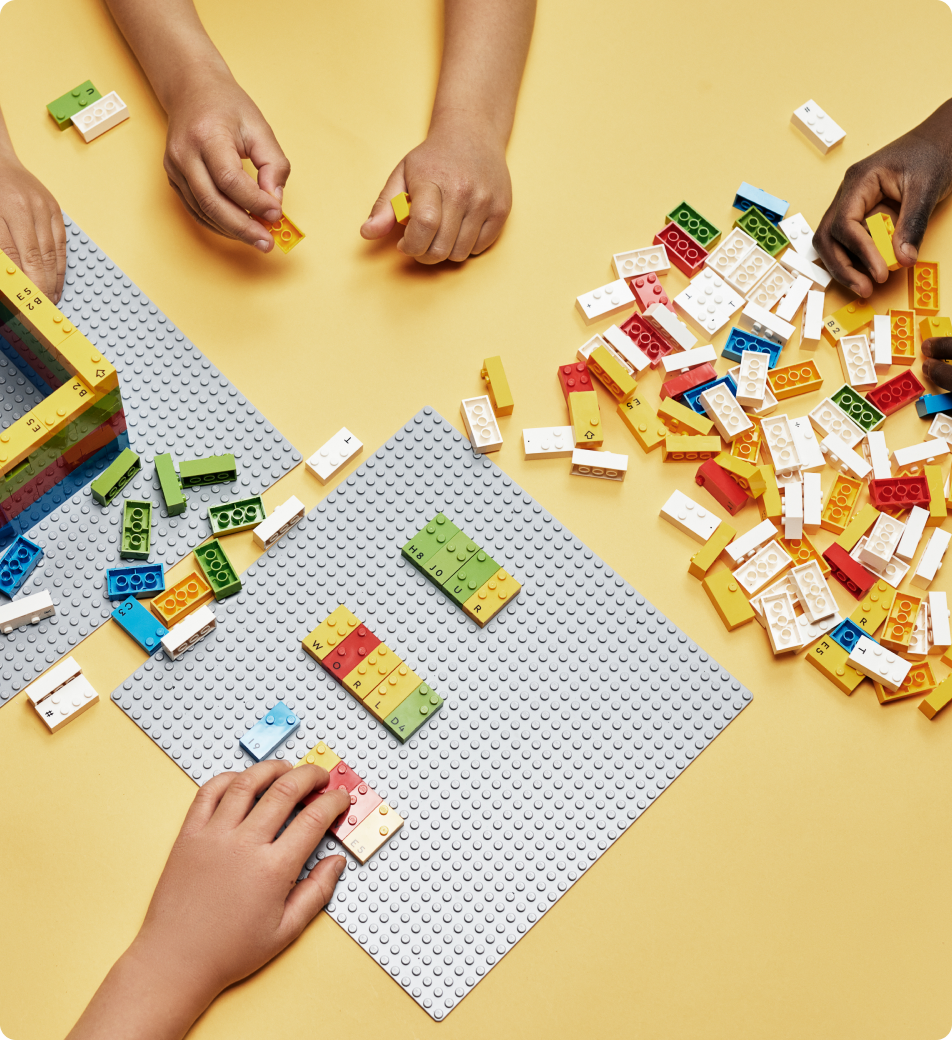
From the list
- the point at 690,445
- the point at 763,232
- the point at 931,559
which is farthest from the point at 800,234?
the point at 931,559

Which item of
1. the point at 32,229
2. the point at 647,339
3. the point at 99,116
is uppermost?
the point at 99,116

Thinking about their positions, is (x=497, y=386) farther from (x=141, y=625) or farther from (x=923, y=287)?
(x=923, y=287)

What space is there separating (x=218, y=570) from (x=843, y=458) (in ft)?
2.70

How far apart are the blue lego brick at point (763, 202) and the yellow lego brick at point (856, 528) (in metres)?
0.46

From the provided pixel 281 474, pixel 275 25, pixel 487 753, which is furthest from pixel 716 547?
pixel 275 25

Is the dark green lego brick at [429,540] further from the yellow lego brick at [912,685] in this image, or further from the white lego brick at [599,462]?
the yellow lego brick at [912,685]

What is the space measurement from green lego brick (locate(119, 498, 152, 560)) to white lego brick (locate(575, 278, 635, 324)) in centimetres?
64

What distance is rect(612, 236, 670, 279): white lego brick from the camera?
4.29 feet

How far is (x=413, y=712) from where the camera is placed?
3.58ft

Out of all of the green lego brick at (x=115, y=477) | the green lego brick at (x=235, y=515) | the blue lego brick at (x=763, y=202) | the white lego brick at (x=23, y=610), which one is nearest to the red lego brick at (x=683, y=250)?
the blue lego brick at (x=763, y=202)

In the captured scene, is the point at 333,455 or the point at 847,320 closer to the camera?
the point at 333,455

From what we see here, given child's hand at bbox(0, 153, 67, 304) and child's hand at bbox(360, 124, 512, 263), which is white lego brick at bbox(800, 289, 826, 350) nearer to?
child's hand at bbox(360, 124, 512, 263)

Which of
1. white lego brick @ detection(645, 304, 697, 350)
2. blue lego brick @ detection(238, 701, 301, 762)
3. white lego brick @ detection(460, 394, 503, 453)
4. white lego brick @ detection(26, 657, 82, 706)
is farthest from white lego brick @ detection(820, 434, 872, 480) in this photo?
white lego brick @ detection(26, 657, 82, 706)

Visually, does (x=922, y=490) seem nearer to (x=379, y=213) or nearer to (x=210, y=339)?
(x=379, y=213)
